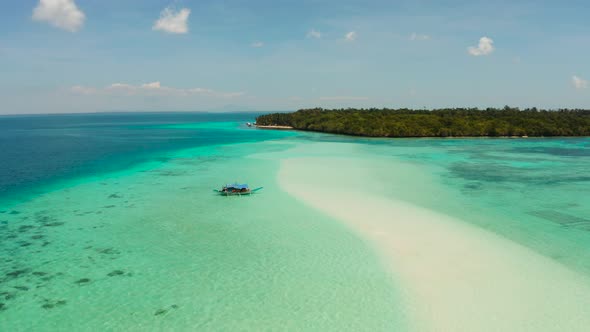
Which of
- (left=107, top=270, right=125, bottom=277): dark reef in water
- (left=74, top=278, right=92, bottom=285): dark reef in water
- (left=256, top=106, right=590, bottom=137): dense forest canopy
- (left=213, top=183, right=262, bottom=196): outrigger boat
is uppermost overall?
(left=256, top=106, right=590, bottom=137): dense forest canopy

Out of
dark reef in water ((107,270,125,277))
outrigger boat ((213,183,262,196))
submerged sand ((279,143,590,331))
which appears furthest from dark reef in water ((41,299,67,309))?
outrigger boat ((213,183,262,196))

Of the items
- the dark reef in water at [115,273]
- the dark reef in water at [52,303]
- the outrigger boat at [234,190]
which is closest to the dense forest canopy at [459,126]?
the outrigger boat at [234,190]

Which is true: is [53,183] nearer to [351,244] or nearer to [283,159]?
[283,159]

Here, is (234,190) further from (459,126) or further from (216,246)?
(459,126)

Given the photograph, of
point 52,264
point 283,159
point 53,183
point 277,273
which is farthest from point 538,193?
point 53,183

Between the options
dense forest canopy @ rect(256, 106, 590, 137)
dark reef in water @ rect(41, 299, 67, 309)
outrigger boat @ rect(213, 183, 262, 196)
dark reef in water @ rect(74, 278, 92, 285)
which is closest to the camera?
dark reef in water @ rect(41, 299, 67, 309)

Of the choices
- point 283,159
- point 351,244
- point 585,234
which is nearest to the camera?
point 351,244

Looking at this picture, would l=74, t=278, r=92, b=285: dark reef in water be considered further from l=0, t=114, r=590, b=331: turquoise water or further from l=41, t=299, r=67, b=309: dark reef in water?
l=41, t=299, r=67, b=309: dark reef in water

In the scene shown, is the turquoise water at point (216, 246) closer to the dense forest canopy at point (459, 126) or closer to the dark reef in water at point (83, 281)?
the dark reef in water at point (83, 281)
